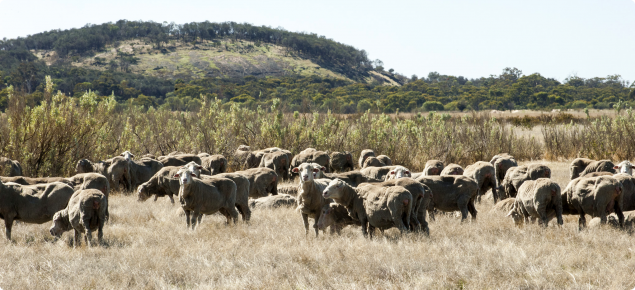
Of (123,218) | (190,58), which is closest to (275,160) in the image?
(123,218)

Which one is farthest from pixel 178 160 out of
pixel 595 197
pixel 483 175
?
pixel 595 197

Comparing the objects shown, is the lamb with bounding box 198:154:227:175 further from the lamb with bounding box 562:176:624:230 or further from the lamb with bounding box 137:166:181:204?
the lamb with bounding box 562:176:624:230

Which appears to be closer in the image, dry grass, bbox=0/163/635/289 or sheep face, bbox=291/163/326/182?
dry grass, bbox=0/163/635/289

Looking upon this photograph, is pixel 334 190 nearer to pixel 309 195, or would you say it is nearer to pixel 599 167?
pixel 309 195

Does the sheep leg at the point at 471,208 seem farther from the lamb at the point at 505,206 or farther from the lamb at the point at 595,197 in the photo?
the lamb at the point at 595,197

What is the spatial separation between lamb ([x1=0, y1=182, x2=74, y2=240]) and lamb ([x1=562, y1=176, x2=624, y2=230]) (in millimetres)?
10349

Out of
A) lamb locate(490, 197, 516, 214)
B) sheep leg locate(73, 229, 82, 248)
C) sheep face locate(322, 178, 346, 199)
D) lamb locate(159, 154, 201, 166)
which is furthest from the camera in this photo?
lamb locate(159, 154, 201, 166)

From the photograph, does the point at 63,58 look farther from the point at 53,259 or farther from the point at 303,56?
the point at 53,259

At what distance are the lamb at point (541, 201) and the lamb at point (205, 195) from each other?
6.34 metres

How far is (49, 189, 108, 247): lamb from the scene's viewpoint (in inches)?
360

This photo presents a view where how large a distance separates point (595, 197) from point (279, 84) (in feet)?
298

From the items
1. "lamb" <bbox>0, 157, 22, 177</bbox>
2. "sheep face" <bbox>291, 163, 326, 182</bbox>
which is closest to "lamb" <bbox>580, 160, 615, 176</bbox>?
"sheep face" <bbox>291, 163, 326, 182</bbox>

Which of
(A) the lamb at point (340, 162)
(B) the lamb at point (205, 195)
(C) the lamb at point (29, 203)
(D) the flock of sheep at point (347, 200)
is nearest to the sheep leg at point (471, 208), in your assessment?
(D) the flock of sheep at point (347, 200)

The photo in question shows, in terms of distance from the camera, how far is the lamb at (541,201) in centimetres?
1009
